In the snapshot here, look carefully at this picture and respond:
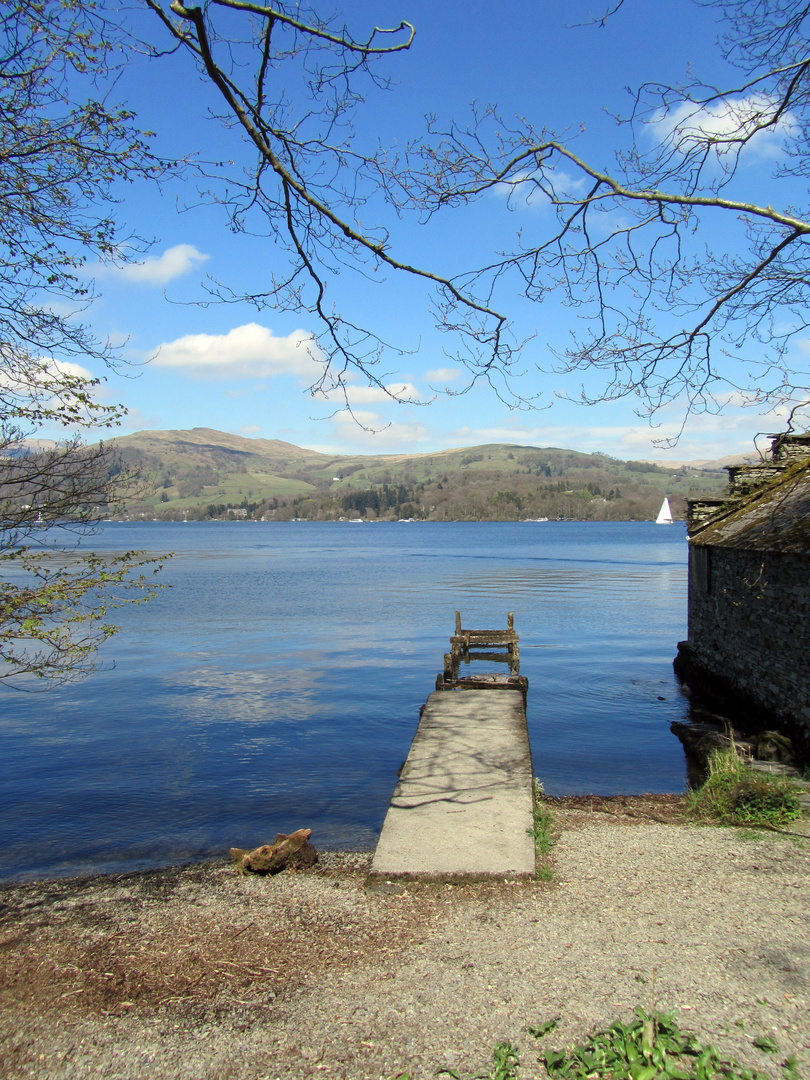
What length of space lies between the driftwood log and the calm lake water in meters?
2.47

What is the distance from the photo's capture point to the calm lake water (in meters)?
12.3

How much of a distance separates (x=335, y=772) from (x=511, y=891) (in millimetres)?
8532

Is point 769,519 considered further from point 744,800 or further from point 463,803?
point 463,803

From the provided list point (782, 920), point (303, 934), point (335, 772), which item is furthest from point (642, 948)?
point (335, 772)

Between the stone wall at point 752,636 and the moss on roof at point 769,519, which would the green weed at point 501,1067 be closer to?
the stone wall at point 752,636

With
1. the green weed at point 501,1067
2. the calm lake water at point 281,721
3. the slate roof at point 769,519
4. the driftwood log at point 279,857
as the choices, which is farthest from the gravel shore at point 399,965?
the slate roof at point 769,519

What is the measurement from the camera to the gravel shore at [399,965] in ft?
15.3

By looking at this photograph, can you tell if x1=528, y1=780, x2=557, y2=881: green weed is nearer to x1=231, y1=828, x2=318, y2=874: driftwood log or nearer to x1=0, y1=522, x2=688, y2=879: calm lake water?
x1=231, y1=828, x2=318, y2=874: driftwood log

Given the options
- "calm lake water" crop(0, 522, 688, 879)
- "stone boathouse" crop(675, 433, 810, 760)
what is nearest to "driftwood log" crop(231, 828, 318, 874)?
"calm lake water" crop(0, 522, 688, 879)

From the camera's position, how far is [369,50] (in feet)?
16.7

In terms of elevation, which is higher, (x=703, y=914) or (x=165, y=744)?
(x=703, y=914)

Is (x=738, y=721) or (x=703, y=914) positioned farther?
(x=738, y=721)

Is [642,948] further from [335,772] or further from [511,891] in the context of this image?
[335,772]

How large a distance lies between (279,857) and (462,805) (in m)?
2.29
